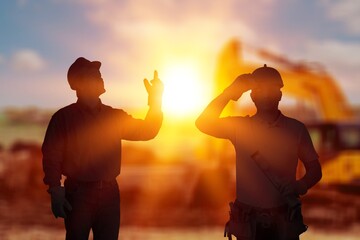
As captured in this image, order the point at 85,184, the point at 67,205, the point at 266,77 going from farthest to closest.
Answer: the point at 85,184
the point at 67,205
the point at 266,77

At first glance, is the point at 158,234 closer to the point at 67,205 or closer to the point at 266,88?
the point at 67,205

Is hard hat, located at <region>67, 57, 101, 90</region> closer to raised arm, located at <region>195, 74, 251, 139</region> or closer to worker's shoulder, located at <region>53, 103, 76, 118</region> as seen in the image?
worker's shoulder, located at <region>53, 103, 76, 118</region>

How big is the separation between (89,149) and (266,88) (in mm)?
1043

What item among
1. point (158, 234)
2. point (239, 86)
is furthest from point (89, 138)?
point (158, 234)

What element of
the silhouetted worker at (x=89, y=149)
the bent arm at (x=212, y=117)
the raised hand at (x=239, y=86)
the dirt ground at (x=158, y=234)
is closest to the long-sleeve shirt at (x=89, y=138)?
the silhouetted worker at (x=89, y=149)

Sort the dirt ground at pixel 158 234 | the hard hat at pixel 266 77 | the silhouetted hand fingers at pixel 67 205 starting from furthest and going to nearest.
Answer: the dirt ground at pixel 158 234, the silhouetted hand fingers at pixel 67 205, the hard hat at pixel 266 77

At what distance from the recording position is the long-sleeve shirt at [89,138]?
117 inches

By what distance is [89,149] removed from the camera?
9.91ft

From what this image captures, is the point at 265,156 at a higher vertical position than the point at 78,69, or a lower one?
lower

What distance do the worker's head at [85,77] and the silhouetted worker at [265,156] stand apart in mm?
679

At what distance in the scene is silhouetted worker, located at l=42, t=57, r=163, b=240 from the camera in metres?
2.97

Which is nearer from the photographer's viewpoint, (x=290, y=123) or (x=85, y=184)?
(x=290, y=123)

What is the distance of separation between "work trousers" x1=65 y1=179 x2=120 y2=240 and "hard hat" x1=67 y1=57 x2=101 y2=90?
1.85 ft

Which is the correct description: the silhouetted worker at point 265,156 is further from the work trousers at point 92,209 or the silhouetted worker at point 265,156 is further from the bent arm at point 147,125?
the work trousers at point 92,209
